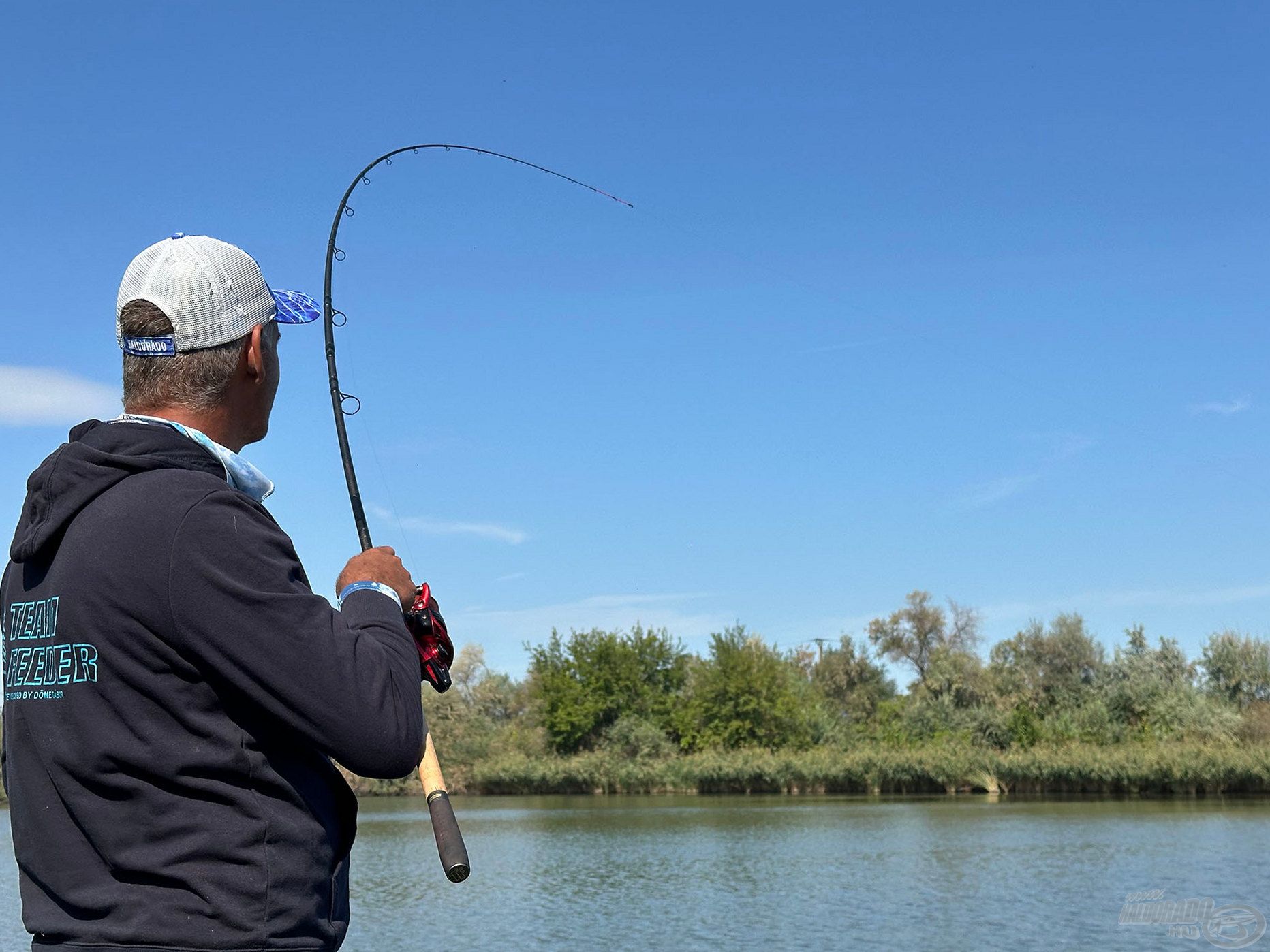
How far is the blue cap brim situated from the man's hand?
16.1 inches

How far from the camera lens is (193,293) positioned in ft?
5.90

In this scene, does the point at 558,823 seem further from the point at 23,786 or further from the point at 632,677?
the point at 23,786

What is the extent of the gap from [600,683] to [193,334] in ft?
A: 161

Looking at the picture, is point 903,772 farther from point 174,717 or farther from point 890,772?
point 174,717

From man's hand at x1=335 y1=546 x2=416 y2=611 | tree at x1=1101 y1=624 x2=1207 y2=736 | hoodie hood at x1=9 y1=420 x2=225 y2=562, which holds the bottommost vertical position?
tree at x1=1101 y1=624 x2=1207 y2=736

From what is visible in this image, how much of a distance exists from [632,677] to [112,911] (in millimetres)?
49399

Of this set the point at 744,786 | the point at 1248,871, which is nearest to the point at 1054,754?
the point at 744,786

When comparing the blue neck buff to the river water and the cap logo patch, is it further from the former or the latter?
the river water

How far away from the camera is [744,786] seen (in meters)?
42.2

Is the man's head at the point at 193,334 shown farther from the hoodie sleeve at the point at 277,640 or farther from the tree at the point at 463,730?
the tree at the point at 463,730

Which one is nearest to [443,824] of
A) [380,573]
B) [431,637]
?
[431,637]

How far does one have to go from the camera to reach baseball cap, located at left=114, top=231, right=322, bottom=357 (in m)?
1.79

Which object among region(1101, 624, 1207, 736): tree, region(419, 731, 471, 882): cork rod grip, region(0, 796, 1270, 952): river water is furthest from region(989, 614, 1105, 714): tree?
region(419, 731, 471, 882): cork rod grip

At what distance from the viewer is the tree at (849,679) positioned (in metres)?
61.2
